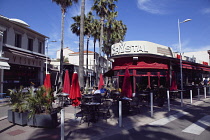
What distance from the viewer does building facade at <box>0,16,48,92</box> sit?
17.5 meters

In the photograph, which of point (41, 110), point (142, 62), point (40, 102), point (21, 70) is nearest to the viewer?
point (40, 102)

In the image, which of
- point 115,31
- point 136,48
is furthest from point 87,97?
point 115,31

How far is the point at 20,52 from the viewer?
1792 centimetres

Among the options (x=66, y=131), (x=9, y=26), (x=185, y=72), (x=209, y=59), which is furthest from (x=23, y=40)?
(x=209, y=59)

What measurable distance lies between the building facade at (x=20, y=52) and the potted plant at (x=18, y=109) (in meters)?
10.1

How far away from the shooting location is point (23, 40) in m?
20.4

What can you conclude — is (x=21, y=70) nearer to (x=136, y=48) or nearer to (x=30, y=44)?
(x=30, y=44)

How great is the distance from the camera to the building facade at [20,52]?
1753 cm

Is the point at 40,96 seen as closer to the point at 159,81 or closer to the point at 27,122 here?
the point at 27,122

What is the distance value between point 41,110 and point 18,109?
1.09 meters

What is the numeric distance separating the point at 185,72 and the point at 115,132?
20026 millimetres

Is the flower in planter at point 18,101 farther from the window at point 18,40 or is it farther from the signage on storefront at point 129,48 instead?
the window at point 18,40

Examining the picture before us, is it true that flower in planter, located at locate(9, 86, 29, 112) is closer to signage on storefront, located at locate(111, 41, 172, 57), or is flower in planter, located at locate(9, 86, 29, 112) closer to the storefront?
the storefront

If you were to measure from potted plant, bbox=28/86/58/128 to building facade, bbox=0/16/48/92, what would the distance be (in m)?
11.2
